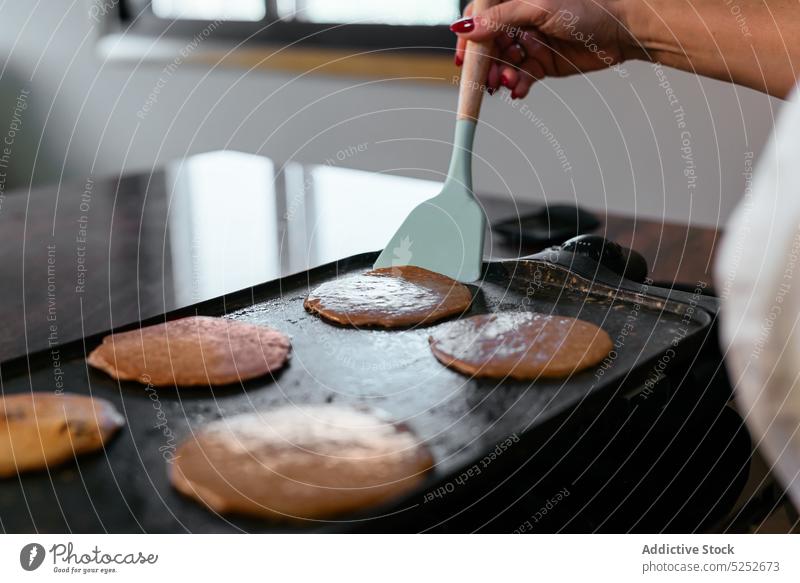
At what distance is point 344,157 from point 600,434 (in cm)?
153

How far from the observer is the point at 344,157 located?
202 cm

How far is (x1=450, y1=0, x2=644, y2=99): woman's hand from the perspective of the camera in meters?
0.82

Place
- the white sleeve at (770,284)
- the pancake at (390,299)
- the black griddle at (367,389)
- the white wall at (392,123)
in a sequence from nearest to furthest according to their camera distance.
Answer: the white sleeve at (770,284), the black griddle at (367,389), the pancake at (390,299), the white wall at (392,123)

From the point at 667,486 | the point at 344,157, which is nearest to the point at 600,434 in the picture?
the point at 667,486

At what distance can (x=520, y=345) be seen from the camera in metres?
0.60

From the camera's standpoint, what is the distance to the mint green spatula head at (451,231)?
0.75 m

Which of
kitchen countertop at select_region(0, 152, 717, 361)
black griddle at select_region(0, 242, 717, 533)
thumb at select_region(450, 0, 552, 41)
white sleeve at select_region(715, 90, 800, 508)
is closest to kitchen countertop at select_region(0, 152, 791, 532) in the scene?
kitchen countertop at select_region(0, 152, 717, 361)

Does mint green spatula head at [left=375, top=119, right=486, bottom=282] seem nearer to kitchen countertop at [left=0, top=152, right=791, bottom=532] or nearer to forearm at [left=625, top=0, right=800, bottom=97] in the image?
kitchen countertop at [left=0, top=152, right=791, bottom=532]

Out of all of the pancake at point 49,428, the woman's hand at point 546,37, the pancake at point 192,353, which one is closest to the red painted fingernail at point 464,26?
the woman's hand at point 546,37

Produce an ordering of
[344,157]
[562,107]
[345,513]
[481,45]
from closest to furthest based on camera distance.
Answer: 1. [345,513]
2. [481,45]
3. [562,107]
4. [344,157]

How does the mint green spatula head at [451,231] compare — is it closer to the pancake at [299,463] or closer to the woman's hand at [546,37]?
the woman's hand at [546,37]

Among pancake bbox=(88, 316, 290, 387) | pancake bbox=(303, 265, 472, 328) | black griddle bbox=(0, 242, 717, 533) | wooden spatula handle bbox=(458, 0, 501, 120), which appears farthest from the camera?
wooden spatula handle bbox=(458, 0, 501, 120)

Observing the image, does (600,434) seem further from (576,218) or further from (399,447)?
(576,218)

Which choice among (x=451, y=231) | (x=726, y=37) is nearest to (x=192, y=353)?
(x=451, y=231)
